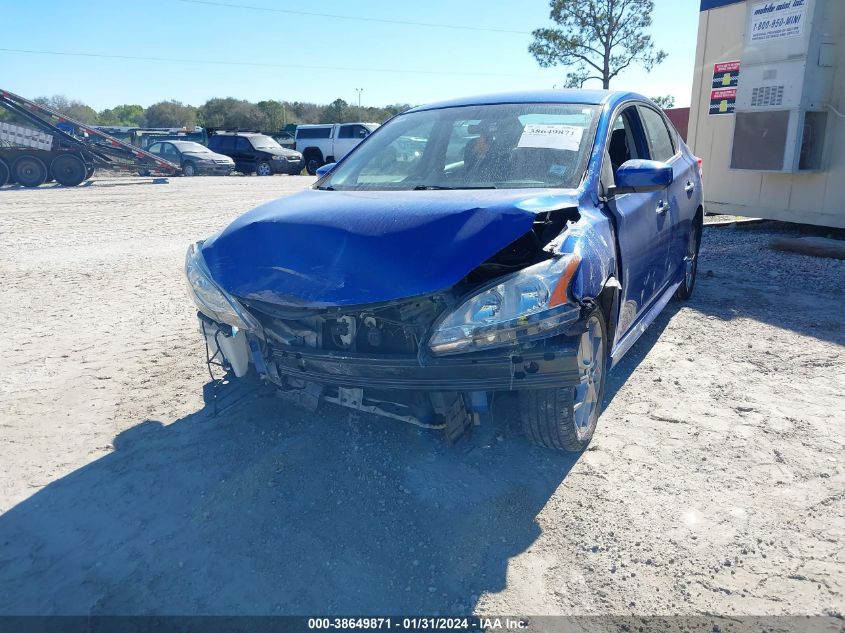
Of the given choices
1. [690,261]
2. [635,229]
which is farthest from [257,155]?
[635,229]

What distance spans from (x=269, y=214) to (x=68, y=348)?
8.29ft

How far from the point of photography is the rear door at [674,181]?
4.34 metres

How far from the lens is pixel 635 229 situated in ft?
11.3

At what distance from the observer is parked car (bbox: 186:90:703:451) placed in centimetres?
244

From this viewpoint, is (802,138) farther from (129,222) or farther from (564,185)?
(129,222)

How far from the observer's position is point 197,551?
246 centimetres

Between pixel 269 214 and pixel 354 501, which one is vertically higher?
pixel 269 214

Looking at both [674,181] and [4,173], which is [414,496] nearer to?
[674,181]

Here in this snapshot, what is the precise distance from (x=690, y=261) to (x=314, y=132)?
2429 centimetres

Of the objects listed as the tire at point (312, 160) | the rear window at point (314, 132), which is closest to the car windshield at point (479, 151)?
the rear window at point (314, 132)

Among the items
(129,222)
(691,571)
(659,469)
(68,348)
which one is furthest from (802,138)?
(129,222)

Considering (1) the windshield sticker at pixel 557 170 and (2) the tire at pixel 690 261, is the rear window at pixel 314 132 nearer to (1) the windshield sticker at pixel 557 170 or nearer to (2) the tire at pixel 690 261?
(2) the tire at pixel 690 261

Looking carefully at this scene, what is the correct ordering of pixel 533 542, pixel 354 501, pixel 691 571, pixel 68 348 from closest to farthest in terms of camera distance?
pixel 691 571 < pixel 533 542 < pixel 354 501 < pixel 68 348

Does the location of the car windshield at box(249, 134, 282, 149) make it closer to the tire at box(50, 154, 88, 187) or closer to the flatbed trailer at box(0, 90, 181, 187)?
the flatbed trailer at box(0, 90, 181, 187)
